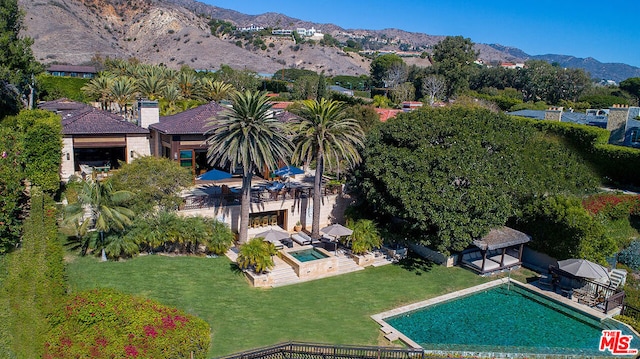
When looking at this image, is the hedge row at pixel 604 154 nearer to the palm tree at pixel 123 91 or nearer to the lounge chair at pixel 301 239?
the lounge chair at pixel 301 239

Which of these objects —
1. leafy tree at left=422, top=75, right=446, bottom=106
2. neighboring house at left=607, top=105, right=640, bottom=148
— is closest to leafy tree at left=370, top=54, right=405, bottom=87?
leafy tree at left=422, top=75, right=446, bottom=106

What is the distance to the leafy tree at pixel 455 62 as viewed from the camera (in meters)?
91.7

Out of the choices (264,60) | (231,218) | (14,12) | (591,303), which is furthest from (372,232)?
(264,60)

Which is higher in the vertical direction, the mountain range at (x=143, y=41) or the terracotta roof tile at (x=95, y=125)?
the mountain range at (x=143, y=41)

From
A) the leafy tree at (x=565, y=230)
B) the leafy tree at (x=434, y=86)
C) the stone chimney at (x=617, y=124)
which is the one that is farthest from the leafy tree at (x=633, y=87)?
the leafy tree at (x=565, y=230)

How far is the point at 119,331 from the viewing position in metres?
15.9

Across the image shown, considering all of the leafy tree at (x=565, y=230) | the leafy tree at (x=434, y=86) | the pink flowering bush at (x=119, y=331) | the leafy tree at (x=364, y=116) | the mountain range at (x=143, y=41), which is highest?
the mountain range at (x=143, y=41)

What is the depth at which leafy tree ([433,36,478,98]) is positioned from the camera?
301 feet

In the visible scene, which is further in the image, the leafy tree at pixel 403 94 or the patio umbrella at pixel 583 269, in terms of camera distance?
the leafy tree at pixel 403 94

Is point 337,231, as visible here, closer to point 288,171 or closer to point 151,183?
point 288,171

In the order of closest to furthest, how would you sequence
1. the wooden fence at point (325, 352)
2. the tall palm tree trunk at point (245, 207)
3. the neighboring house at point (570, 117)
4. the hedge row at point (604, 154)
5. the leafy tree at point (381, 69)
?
the wooden fence at point (325, 352) < the tall palm tree trunk at point (245, 207) < the hedge row at point (604, 154) < the neighboring house at point (570, 117) < the leafy tree at point (381, 69)

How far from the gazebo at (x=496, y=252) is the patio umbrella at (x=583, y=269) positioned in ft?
10.3

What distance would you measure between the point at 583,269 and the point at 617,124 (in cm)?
2733

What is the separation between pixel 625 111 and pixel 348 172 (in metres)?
29.2
